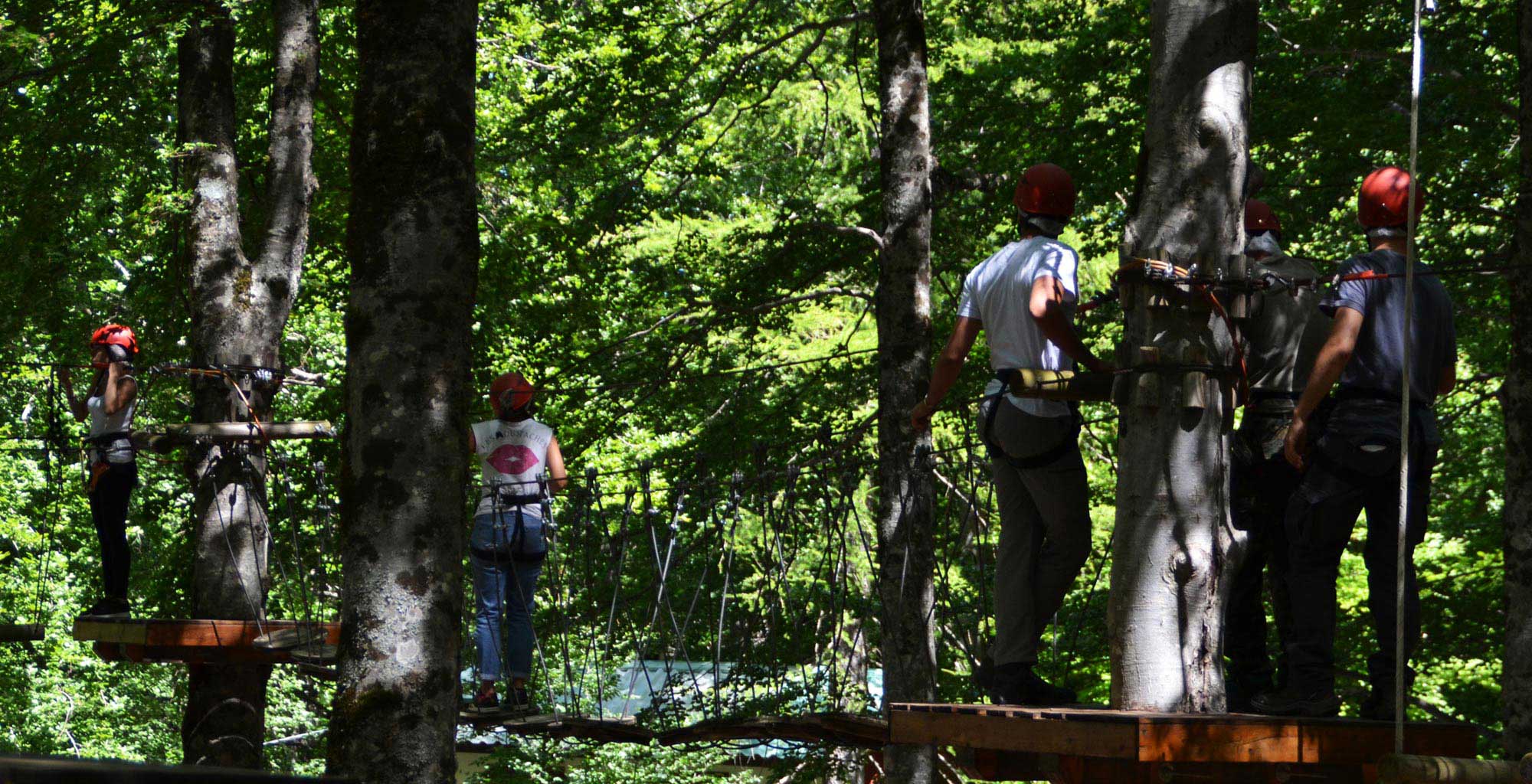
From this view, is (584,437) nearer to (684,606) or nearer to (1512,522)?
(1512,522)

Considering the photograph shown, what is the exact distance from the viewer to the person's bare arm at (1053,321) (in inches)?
152

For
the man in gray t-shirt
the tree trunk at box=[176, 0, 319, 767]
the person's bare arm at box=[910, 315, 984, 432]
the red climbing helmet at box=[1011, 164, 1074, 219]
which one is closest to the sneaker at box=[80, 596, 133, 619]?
the tree trunk at box=[176, 0, 319, 767]

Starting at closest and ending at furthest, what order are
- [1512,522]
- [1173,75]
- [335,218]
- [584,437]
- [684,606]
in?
[1173,75] < [1512,522] < [584,437] < [335,218] < [684,606]

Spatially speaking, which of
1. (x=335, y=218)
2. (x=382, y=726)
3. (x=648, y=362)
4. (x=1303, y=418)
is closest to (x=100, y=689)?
(x=335, y=218)

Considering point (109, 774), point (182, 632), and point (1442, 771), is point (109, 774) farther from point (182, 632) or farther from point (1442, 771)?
point (182, 632)

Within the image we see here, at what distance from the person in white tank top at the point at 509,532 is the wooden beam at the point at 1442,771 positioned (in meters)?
3.53

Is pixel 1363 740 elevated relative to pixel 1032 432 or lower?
lower

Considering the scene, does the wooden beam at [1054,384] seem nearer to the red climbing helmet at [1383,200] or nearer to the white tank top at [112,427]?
the red climbing helmet at [1383,200]

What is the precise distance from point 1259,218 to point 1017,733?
1783 millimetres

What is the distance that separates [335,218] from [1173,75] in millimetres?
8583

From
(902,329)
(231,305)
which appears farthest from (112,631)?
(902,329)

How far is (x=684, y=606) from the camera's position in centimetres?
1953

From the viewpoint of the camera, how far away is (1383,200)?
3.82 meters

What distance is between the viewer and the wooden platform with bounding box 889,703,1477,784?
3.22 m
